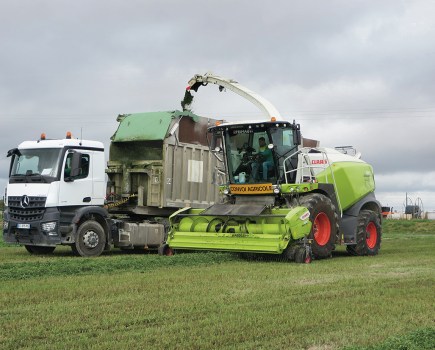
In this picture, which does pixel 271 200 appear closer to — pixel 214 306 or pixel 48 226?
pixel 48 226

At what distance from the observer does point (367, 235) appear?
16.7 meters

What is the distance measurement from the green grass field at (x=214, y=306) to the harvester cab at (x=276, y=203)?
129cm

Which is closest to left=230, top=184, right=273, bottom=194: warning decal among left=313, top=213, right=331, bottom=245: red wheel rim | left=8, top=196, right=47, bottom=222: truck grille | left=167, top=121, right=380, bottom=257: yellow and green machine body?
left=167, top=121, right=380, bottom=257: yellow and green machine body

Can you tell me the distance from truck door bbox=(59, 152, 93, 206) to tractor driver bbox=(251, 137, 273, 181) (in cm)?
415

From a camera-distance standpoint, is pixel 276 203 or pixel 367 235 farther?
pixel 367 235

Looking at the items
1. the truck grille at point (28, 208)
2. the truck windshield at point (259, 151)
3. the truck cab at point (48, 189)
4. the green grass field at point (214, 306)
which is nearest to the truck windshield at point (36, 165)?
the truck cab at point (48, 189)

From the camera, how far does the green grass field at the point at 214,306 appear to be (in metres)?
5.94

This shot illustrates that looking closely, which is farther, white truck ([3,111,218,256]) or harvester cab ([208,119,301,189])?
white truck ([3,111,218,256])

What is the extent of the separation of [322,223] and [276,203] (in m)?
1.16

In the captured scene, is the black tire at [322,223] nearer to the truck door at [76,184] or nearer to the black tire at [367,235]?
the black tire at [367,235]

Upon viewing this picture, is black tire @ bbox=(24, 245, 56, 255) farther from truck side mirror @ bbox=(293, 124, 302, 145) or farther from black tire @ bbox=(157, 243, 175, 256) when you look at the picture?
truck side mirror @ bbox=(293, 124, 302, 145)

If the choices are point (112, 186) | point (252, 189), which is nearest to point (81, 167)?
point (112, 186)

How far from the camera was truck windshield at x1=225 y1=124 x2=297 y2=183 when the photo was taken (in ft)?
48.9

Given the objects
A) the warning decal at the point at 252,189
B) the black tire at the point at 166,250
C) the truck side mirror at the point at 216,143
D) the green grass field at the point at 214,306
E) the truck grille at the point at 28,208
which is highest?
the truck side mirror at the point at 216,143
